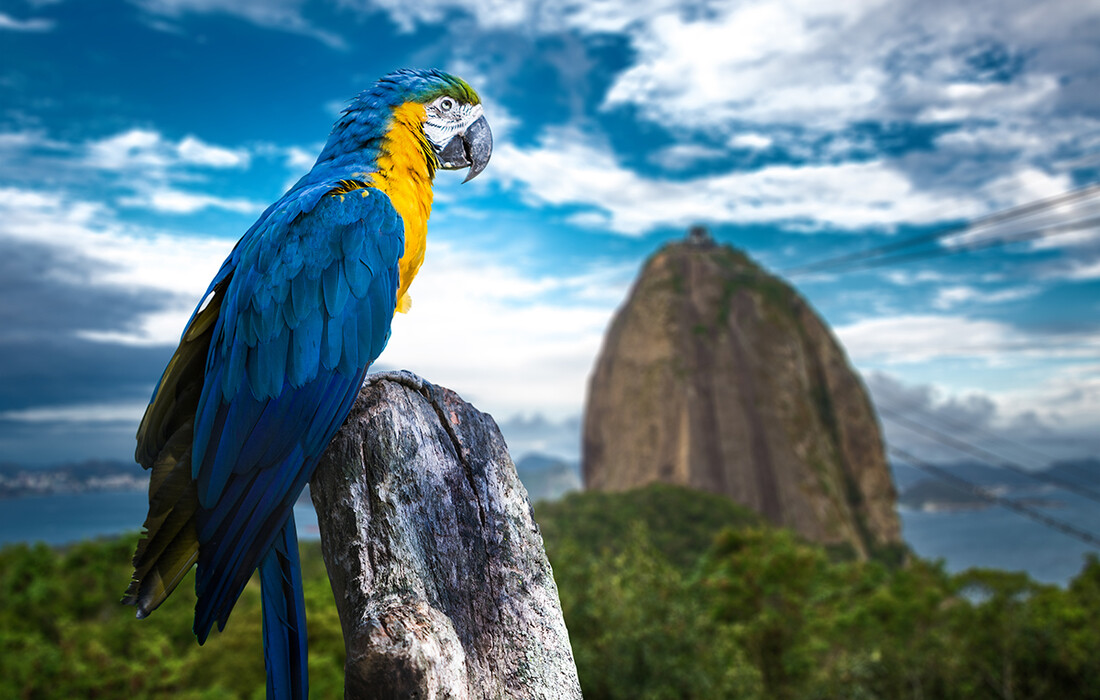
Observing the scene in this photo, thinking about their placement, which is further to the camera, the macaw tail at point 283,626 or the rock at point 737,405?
the rock at point 737,405

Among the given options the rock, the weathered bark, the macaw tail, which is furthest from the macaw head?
the rock

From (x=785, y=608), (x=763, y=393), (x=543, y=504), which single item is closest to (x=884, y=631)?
(x=785, y=608)

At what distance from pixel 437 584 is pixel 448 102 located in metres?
2.15

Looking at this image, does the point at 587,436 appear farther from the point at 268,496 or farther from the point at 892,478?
the point at 268,496

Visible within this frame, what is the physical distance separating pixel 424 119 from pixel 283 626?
2131 mm

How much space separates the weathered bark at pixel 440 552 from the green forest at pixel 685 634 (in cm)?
956

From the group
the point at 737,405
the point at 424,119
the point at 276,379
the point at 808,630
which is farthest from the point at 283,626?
the point at 737,405

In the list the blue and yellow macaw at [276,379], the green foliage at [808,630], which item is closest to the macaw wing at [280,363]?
the blue and yellow macaw at [276,379]

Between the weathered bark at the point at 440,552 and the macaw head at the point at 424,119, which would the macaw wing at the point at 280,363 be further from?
the macaw head at the point at 424,119

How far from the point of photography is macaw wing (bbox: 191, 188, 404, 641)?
2.16 m

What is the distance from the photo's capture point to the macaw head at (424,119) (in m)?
2.93

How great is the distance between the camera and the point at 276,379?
2340 mm

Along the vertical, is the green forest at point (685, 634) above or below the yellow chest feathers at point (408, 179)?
below

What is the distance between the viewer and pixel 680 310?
51.1m
